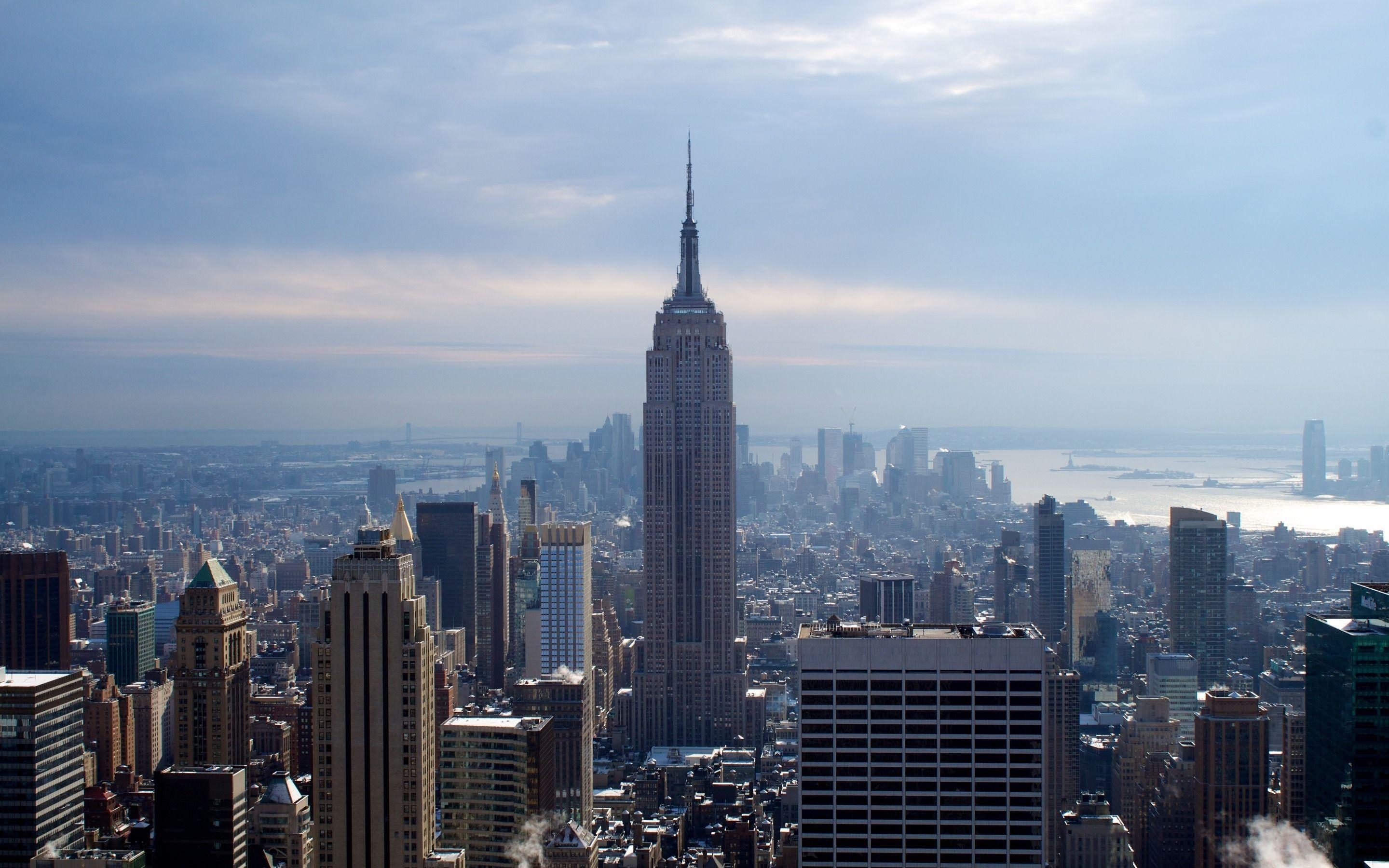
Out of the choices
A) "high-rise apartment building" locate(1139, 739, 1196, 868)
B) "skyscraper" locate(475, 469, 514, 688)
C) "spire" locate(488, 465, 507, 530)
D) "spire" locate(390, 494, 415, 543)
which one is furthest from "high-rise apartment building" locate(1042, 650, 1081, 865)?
"spire" locate(488, 465, 507, 530)

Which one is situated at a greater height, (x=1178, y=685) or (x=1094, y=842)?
(x=1178, y=685)

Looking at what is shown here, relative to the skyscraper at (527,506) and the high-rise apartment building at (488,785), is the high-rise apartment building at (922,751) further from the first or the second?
the skyscraper at (527,506)

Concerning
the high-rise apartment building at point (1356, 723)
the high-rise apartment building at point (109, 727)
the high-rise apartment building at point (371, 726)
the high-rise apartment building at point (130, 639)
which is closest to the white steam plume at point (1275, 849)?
the high-rise apartment building at point (1356, 723)

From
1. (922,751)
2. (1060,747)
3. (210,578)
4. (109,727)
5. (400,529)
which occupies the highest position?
(400,529)

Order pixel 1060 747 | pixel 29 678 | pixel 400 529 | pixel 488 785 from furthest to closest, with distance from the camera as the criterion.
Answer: pixel 1060 747
pixel 29 678
pixel 400 529
pixel 488 785

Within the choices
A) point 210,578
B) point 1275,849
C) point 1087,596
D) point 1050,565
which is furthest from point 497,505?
point 1275,849

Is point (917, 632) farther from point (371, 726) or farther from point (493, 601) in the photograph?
point (493, 601)

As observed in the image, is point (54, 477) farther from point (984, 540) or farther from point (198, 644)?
point (984, 540)
